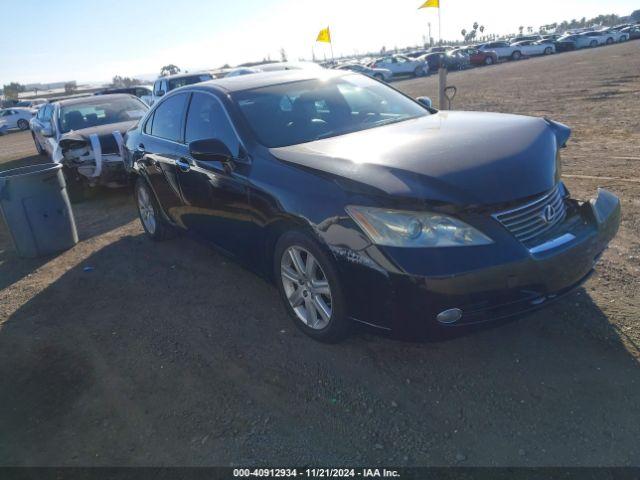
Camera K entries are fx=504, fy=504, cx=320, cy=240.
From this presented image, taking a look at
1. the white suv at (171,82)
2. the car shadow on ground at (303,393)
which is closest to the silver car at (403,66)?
the white suv at (171,82)

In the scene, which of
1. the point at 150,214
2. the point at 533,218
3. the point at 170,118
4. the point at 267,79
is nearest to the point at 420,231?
the point at 533,218

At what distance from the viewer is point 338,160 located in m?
3.09

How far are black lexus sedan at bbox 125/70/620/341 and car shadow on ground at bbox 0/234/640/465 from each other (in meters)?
0.40

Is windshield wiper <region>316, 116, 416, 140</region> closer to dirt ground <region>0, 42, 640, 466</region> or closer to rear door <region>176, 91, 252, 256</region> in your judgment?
rear door <region>176, 91, 252, 256</region>

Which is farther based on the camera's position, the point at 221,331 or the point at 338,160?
the point at 221,331

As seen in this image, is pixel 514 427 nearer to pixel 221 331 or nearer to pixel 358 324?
pixel 358 324

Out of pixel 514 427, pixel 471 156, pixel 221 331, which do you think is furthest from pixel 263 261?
pixel 514 427

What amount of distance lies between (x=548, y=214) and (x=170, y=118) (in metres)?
3.60

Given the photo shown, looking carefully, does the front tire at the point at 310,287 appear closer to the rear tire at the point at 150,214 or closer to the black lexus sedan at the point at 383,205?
the black lexus sedan at the point at 383,205

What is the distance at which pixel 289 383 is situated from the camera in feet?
9.98

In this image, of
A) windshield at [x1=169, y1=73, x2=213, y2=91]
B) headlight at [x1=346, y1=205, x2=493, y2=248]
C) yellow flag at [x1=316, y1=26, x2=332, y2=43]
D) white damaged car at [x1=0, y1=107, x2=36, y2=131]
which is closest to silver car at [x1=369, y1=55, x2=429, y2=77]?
yellow flag at [x1=316, y1=26, x2=332, y2=43]

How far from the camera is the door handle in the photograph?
436cm

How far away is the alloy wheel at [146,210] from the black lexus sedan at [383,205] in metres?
1.43

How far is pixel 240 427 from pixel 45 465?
1021mm
